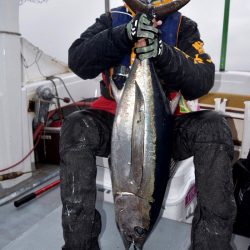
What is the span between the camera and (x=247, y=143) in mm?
3250

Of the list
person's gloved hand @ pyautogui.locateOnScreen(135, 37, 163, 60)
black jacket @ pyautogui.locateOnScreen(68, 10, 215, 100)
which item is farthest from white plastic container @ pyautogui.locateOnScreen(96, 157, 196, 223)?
person's gloved hand @ pyautogui.locateOnScreen(135, 37, 163, 60)

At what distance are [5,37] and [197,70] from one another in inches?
71.5

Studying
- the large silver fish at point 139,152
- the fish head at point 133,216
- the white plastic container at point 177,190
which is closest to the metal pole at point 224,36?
the white plastic container at point 177,190

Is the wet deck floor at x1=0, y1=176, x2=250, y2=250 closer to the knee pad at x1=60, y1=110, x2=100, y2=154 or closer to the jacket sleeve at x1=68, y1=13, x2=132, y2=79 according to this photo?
the knee pad at x1=60, y1=110, x2=100, y2=154

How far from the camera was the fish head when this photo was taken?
1.46 m

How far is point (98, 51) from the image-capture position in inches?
67.6

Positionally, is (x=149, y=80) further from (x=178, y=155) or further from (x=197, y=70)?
(x=178, y=155)

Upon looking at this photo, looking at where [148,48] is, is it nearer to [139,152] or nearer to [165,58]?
[165,58]

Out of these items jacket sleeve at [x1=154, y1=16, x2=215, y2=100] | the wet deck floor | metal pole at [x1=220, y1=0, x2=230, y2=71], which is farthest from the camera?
metal pole at [x1=220, y1=0, x2=230, y2=71]

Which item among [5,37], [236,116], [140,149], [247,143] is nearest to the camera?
[140,149]

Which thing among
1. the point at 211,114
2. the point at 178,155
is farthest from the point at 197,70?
the point at 178,155

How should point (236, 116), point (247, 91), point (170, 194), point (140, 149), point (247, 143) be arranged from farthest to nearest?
point (247, 91), point (236, 116), point (247, 143), point (170, 194), point (140, 149)

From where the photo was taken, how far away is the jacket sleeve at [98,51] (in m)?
1.63

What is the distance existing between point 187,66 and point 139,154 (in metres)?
0.52
